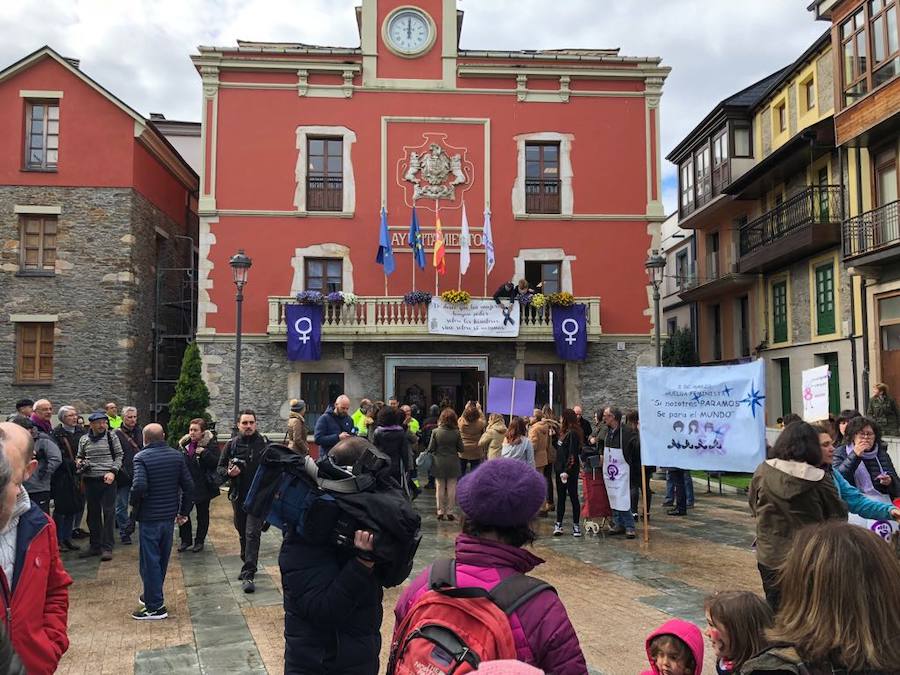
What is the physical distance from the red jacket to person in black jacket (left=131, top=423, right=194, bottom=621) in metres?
4.10

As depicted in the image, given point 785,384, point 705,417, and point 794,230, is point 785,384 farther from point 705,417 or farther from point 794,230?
point 705,417

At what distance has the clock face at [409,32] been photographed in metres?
22.3

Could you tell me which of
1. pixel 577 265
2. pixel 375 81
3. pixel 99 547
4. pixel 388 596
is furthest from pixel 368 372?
pixel 388 596

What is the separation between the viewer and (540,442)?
1148 centimetres

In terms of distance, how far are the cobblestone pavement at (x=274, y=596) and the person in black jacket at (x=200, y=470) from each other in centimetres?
29

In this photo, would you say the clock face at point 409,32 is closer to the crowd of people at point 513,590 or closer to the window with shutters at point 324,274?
the window with shutters at point 324,274

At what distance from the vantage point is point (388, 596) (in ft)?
24.1

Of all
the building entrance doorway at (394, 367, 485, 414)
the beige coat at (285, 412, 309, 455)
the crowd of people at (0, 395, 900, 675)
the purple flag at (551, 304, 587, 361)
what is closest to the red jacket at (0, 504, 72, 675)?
the crowd of people at (0, 395, 900, 675)

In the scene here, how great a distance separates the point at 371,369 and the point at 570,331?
5861 mm

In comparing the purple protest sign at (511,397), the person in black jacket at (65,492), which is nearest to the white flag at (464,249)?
the purple protest sign at (511,397)

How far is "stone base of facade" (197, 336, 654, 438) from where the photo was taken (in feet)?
68.4

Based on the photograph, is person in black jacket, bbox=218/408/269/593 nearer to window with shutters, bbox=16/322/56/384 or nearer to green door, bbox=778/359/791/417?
window with shutters, bbox=16/322/56/384

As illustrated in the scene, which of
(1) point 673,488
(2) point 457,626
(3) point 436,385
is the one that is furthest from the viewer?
(3) point 436,385

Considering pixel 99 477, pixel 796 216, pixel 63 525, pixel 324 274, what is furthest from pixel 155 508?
pixel 796 216
